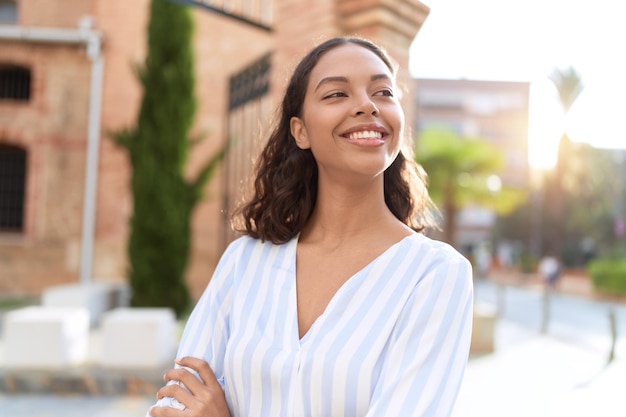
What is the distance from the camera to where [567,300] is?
21.9 metres

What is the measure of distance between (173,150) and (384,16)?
23.9 feet

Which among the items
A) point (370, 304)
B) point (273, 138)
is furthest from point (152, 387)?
point (370, 304)

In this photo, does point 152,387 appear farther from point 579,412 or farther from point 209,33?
point 209,33

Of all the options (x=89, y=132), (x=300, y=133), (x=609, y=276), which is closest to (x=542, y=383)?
(x=300, y=133)

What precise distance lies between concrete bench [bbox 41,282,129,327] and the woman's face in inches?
364

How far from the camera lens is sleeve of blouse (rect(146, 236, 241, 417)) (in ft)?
5.40

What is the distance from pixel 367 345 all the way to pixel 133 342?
5.72 m

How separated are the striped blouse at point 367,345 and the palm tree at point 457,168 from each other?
18.9 meters

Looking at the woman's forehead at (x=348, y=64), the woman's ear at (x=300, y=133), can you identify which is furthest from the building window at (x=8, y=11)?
the woman's forehead at (x=348, y=64)

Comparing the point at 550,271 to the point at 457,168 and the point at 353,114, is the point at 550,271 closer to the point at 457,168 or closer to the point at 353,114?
the point at 457,168

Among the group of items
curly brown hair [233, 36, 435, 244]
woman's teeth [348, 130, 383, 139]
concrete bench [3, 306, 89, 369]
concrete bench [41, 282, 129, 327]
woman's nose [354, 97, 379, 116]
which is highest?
woman's nose [354, 97, 379, 116]

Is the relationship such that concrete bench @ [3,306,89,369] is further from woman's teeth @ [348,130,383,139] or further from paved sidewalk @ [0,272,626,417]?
woman's teeth @ [348,130,383,139]

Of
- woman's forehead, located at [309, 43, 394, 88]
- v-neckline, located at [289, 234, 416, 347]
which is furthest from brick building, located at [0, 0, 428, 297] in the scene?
v-neckline, located at [289, 234, 416, 347]

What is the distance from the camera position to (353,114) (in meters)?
1.50
